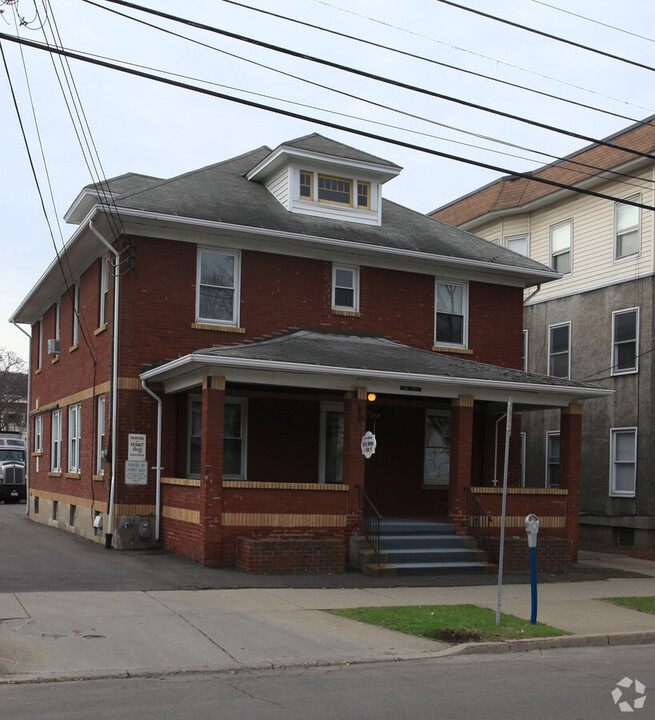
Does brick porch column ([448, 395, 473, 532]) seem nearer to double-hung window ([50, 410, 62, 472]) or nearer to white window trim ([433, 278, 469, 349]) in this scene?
white window trim ([433, 278, 469, 349])

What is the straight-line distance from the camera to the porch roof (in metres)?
14.9

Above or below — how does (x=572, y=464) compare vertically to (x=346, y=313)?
below

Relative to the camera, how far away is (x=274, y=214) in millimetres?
18891

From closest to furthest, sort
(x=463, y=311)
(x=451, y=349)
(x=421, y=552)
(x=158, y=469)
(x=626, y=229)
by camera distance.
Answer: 1. (x=421, y=552)
2. (x=158, y=469)
3. (x=451, y=349)
4. (x=463, y=311)
5. (x=626, y=229)

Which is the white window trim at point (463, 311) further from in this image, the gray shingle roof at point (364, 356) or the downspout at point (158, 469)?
the downspout at point (158, 469)

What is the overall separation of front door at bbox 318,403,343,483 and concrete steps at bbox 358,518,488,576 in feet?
7.03

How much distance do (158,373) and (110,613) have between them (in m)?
6.41

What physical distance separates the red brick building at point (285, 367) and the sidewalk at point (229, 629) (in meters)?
2.44

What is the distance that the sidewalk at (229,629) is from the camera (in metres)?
8.43

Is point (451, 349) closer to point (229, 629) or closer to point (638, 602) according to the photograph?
point (638, 602)

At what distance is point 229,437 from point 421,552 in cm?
476

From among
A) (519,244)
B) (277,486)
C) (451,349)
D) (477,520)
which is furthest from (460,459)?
(519,244)

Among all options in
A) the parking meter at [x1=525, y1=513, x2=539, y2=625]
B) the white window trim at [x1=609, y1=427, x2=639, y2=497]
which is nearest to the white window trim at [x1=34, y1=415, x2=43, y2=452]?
the white window trim at [x1=609, y1=427, x2=639, y2=497]

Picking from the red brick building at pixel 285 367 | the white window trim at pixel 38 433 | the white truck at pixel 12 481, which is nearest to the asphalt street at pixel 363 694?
the red brick building at pixel 285 367
